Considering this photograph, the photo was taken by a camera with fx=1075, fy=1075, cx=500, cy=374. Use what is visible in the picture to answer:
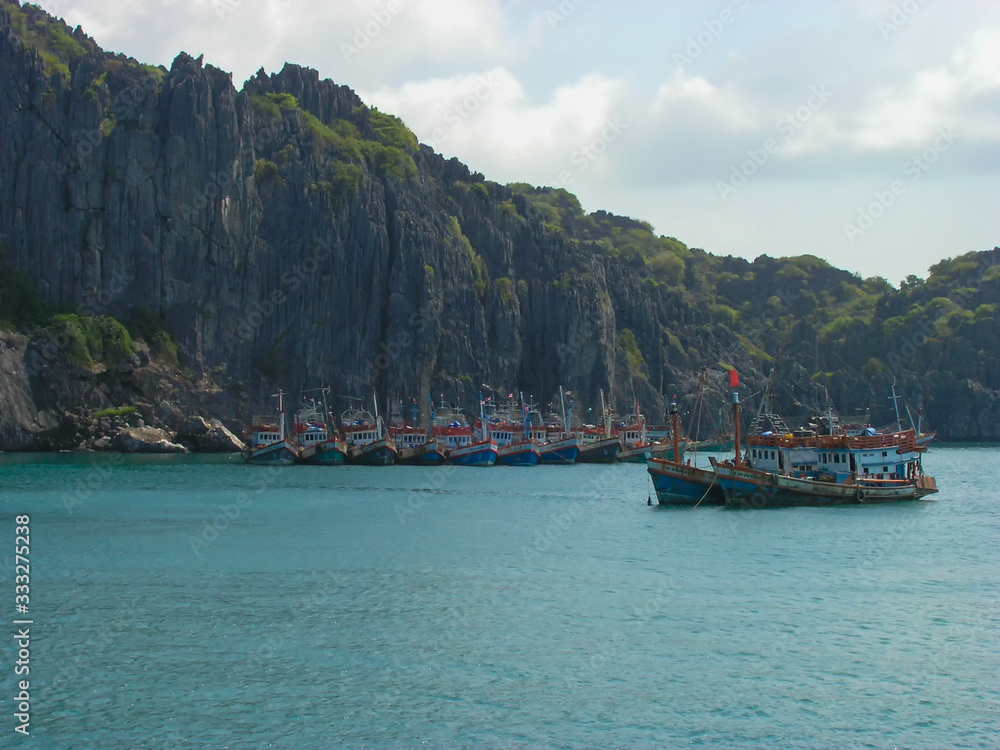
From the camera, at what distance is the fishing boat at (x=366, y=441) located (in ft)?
406

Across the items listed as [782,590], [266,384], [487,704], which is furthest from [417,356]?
[487,704]

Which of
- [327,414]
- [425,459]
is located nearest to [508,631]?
[425,459]

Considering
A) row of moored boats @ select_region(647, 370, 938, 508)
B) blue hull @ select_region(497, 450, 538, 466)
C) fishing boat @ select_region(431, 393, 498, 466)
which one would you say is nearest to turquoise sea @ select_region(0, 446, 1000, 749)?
row of moored boats @ select_region(647, 370, 938, 508)

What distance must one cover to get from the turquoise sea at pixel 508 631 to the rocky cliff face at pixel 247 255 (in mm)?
91922

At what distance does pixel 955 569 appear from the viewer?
45.2 metres

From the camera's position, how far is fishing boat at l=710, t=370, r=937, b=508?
66938 millimetres

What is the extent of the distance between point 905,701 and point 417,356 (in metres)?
133

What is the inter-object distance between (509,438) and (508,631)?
337 ft

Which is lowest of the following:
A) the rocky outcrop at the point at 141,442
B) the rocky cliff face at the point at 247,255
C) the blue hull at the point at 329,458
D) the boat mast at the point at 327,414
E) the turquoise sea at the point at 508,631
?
the turquoise sea at the point at 508,631

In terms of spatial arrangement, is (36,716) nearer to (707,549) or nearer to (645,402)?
(707,549)

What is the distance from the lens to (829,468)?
2781 inches

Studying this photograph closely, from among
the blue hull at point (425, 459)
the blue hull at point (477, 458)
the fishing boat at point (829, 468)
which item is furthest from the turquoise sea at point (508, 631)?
the blue hull at point (425, 459)

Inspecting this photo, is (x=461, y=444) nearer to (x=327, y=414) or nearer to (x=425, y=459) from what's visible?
(x=425, y=459)

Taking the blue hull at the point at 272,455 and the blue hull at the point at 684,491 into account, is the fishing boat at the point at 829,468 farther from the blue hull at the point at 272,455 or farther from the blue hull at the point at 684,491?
the blue hull at the point at 272,455
